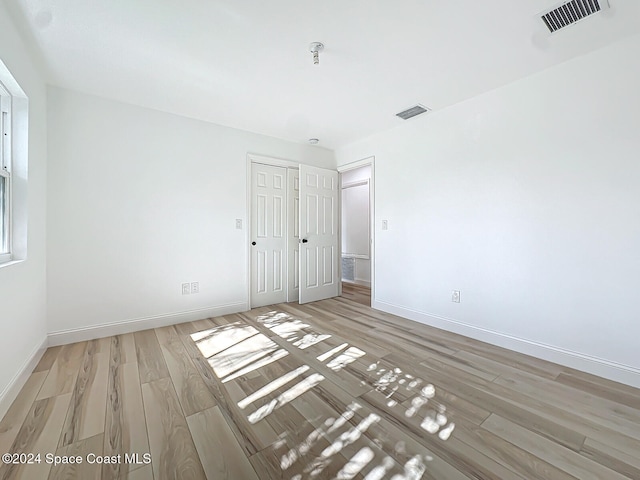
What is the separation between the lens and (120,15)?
5.90ft

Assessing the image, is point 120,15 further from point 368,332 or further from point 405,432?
point 368,332

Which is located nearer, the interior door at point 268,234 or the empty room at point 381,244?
the empty room at point 381,244

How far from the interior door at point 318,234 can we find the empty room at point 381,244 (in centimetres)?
73

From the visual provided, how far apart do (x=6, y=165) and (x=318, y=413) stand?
284 centimetres

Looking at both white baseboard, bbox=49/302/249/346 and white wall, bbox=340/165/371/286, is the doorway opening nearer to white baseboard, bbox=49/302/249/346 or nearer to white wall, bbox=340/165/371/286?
white wall, bbox=340/165/371/286

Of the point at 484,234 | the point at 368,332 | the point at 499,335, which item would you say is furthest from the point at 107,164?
the point at 499,335

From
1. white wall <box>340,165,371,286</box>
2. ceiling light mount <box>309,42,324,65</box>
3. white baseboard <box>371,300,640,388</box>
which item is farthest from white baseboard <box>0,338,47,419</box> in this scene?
white wall <box>340,165,371,286</box>

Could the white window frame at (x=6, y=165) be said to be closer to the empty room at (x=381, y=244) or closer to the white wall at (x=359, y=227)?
the empty room at (x=381, y=244)

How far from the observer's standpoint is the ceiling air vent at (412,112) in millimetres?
3121

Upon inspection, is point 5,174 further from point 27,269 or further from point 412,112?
point 412,112

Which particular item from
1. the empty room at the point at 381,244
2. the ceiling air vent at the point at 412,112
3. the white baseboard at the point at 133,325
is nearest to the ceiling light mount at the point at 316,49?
the empty room at the point at 381,244

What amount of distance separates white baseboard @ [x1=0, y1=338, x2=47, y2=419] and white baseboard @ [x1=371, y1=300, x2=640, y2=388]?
3.57 meters

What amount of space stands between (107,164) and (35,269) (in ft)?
3.95

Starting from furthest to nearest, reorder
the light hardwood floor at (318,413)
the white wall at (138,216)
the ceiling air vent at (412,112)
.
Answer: the ceiling air vent at (412,112) → the white wall at (138,216) → the light hardwood floor at (318,413)
